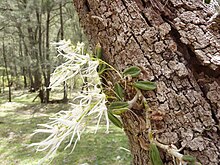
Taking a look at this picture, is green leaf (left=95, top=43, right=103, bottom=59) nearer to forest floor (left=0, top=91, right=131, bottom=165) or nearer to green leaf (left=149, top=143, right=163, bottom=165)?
green leaf (left=149, top=143, right=163, bottom=165)

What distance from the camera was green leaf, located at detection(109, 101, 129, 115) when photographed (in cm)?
41

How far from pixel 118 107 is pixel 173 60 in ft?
0.37

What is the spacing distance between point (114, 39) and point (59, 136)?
0.58 ft

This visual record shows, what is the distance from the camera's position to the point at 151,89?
41 cm

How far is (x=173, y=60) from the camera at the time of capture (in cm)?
42

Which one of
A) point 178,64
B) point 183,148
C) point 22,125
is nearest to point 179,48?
point 178,64

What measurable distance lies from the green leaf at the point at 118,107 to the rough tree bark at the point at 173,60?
31 mm

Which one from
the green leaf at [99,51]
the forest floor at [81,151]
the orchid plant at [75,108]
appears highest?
the green leaf at [99,51]

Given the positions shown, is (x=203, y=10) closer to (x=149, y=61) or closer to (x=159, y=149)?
(x=149, y=61)

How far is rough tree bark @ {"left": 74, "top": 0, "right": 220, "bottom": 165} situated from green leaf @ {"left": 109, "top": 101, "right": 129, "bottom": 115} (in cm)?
3

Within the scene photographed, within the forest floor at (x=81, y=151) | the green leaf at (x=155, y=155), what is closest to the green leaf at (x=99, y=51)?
the green leaf at (x=155, y=155)

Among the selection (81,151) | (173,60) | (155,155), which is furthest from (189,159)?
(81,151)

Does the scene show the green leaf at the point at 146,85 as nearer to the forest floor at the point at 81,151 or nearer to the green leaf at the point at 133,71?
the green leaf at the point at 133,71

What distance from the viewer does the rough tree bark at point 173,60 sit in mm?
406
